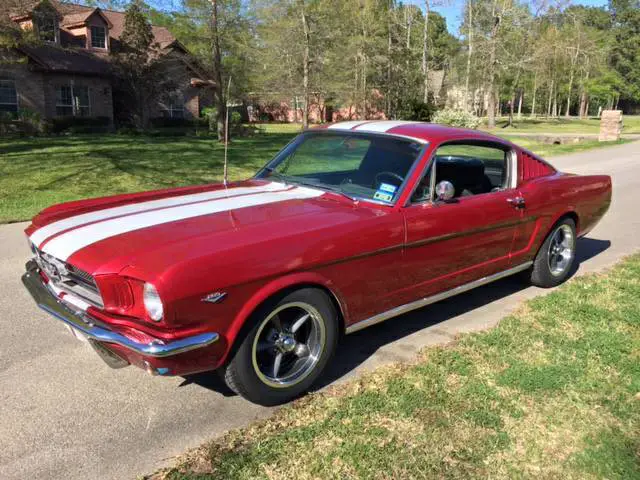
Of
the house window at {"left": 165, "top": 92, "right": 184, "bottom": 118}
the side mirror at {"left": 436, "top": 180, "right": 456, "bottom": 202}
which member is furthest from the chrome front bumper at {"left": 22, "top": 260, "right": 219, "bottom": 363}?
the house window at {"left": 165, "top": 92, "right": 184, "bottom": 118}

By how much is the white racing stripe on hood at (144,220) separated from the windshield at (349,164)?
1.03ft

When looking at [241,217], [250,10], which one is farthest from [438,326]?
[250,10]

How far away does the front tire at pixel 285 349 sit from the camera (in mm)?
3072

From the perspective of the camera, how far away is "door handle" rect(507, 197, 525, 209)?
4637 millimetres

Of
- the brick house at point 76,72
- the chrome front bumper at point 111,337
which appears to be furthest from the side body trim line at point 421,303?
the brick house at point 76,72

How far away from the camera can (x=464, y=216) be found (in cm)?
418

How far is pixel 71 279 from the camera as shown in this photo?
319 centimetres

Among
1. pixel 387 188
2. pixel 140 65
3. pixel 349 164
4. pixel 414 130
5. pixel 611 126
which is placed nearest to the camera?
pixel 387 188

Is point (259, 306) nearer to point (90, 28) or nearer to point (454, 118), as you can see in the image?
point (454, 118)

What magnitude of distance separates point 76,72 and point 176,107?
24.2 ft

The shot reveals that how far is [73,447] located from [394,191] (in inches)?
97.8

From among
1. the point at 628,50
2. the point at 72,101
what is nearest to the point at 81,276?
the point at 72,101

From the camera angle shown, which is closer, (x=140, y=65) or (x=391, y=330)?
(x=391, y=330)

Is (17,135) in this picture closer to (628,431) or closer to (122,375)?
(122,375)
